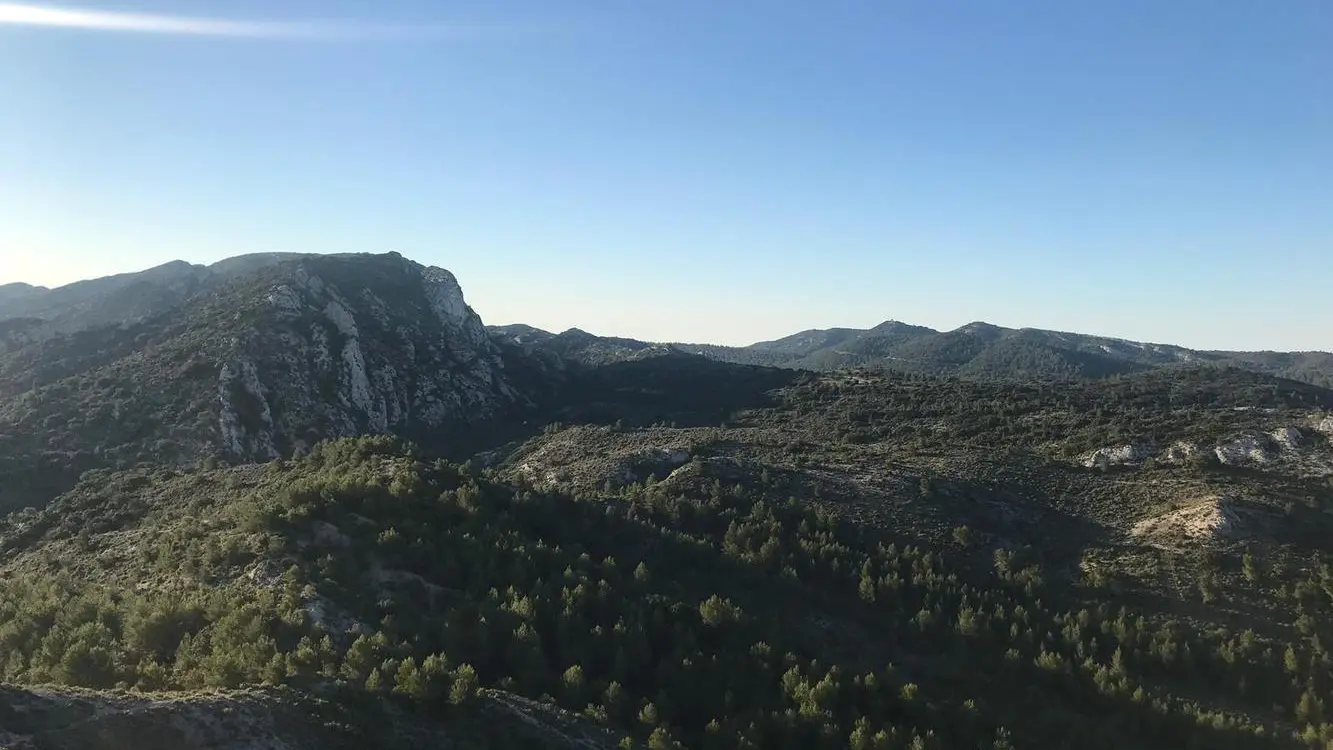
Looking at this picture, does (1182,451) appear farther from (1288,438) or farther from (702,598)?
(702,598)

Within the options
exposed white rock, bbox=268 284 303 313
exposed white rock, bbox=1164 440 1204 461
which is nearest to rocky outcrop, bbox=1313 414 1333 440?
exposed white rock, bbox=1164 440 1204 461

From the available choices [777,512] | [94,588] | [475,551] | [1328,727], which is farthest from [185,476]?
[1328,727]

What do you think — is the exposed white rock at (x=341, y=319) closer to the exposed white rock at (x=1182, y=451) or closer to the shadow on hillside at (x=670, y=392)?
the shadow on hillside at (x=670, y=392)

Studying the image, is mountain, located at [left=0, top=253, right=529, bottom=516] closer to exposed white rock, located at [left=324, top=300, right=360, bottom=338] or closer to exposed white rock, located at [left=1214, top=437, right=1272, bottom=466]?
exposed white rock, located at [left=324, top=300, right=360, bottom=338]

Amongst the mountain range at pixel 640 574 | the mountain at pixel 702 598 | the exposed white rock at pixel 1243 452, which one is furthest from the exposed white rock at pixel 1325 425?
the exposed white rock at pixel 1243 452

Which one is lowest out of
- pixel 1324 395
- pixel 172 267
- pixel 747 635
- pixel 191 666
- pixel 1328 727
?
pixel 1328 727

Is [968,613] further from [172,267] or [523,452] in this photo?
[172,267]
